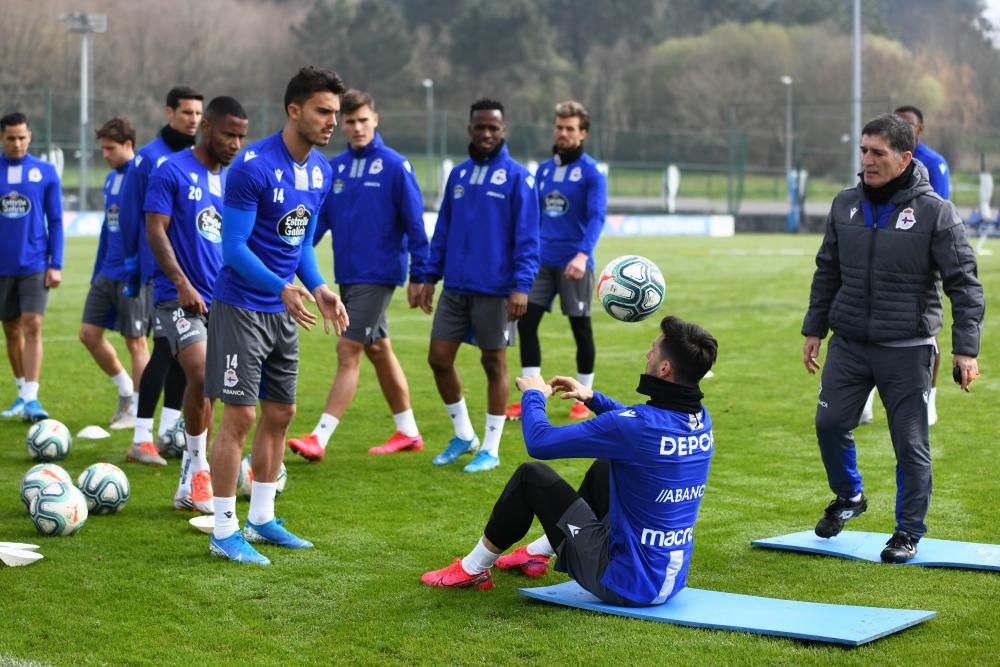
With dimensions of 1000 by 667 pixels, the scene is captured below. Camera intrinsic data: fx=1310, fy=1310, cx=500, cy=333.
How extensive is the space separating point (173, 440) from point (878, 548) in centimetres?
470

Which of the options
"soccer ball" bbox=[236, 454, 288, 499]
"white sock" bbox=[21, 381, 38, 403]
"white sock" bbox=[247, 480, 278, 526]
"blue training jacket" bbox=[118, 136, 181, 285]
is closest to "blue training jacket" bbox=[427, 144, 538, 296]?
"soccer ball" bbox=[236, 454, 288, 499]

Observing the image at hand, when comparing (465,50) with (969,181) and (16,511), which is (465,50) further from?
(16,511)

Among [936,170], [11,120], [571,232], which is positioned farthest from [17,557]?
[936,170]

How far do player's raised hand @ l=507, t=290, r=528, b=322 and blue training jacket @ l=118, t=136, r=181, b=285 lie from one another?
7.50 ft

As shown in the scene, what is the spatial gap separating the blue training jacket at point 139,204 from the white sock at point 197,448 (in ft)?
3.82

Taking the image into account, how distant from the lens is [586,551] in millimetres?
5492

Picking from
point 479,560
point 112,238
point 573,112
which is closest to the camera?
point 479,560

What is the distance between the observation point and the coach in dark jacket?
625cm

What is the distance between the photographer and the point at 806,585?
5953 millimetres

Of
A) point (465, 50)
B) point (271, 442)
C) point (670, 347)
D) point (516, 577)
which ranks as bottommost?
point (516, 577)

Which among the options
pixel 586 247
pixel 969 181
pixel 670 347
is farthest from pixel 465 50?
pixel 670 347

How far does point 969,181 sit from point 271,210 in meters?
45.9

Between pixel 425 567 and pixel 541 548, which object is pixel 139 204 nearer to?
pixel 425 567

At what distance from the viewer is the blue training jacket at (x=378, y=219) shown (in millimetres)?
8836
